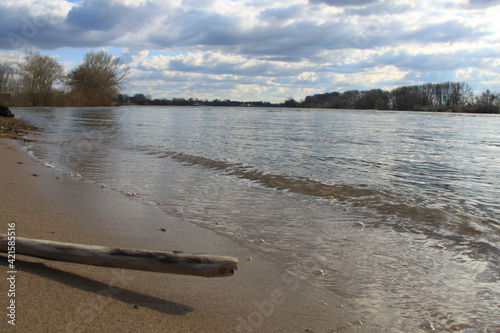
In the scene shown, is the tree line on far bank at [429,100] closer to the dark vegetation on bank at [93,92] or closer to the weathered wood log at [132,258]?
the dark vegetation on bank at [93,92]

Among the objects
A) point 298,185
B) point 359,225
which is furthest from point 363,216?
point 298,185

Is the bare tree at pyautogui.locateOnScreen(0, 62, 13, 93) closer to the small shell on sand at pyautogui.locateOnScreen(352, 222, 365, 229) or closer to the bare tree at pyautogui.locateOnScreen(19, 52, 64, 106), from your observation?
the bare tree at pyautogui.locateOnScreen(19, 52, 64, 106)

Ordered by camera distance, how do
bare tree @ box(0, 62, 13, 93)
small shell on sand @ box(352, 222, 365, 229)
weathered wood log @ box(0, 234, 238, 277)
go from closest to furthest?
weathered wood log @ box(0, 234, 238, 277) < small shell on sand @ box(352, 222, 365, 229) < bare tree @ box(0, 62, 13, 93)

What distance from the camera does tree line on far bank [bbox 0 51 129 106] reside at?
71250 mm

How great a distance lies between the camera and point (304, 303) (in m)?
2.80

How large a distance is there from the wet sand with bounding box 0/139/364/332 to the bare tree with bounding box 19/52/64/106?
82050 millimetres

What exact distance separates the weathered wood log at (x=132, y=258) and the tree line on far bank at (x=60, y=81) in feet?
239

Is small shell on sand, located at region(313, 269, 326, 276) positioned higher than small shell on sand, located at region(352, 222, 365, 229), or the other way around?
small shell on sand, located at region(352, 222, 365, 229)

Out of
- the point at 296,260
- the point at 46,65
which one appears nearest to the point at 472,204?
the point at 296,260

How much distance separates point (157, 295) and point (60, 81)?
91.7 metres

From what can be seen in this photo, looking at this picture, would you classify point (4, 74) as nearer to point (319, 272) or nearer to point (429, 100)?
point (319, 272)

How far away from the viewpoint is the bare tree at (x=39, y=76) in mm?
70938

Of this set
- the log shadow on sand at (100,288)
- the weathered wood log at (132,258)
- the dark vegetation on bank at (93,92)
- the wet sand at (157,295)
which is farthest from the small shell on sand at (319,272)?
the dark vegetation on bank at (93,92)
